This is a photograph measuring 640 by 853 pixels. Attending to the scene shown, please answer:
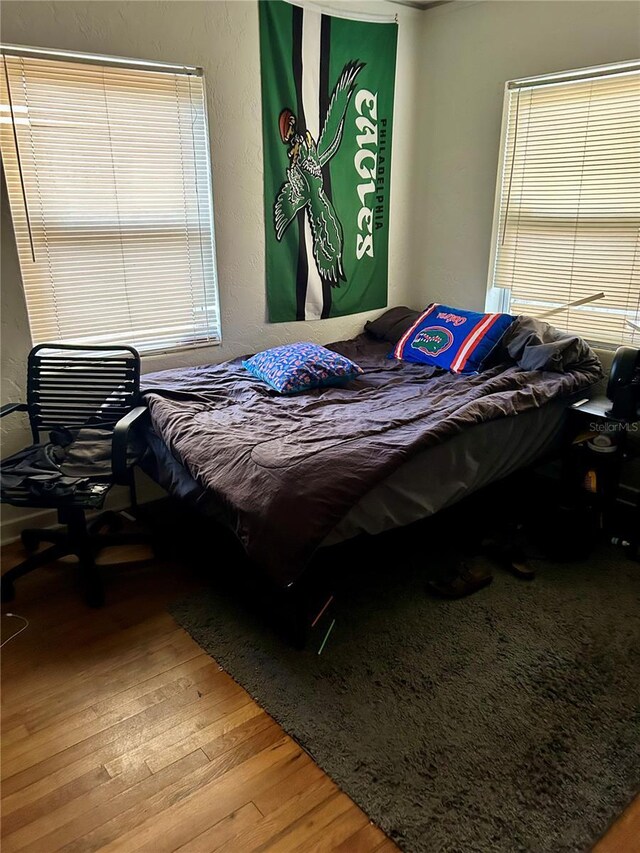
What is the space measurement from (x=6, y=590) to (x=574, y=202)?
10.4ft

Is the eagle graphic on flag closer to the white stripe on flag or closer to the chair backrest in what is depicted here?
the white stripe on flag

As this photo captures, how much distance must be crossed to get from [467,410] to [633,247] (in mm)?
1332

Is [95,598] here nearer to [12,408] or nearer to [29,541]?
[29,541]

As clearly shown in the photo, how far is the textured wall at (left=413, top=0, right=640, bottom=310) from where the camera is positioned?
9.52ft

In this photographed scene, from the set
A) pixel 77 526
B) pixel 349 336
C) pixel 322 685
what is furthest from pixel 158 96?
pixel 322 685

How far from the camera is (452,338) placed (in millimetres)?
3213

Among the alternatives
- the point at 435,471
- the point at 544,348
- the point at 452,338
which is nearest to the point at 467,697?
the point at 435,471

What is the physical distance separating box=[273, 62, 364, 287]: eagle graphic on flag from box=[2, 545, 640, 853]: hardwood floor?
2201mm

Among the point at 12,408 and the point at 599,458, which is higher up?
the point at 12,408

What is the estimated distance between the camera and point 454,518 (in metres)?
2.75

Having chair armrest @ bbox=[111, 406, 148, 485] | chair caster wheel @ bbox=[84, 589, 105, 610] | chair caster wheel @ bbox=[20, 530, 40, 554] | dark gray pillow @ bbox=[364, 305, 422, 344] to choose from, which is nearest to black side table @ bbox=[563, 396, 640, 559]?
dark gray pillow @ bbox=[364, 305, 422, 344]

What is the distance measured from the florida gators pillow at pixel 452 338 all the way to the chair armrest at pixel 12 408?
1904 mm

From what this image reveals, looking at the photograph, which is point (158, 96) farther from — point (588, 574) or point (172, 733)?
point (588, 574)

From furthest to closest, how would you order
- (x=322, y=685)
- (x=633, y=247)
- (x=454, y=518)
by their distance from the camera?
(x=633, y=247)
(x=454, y=518)
(x=322, y=685)
